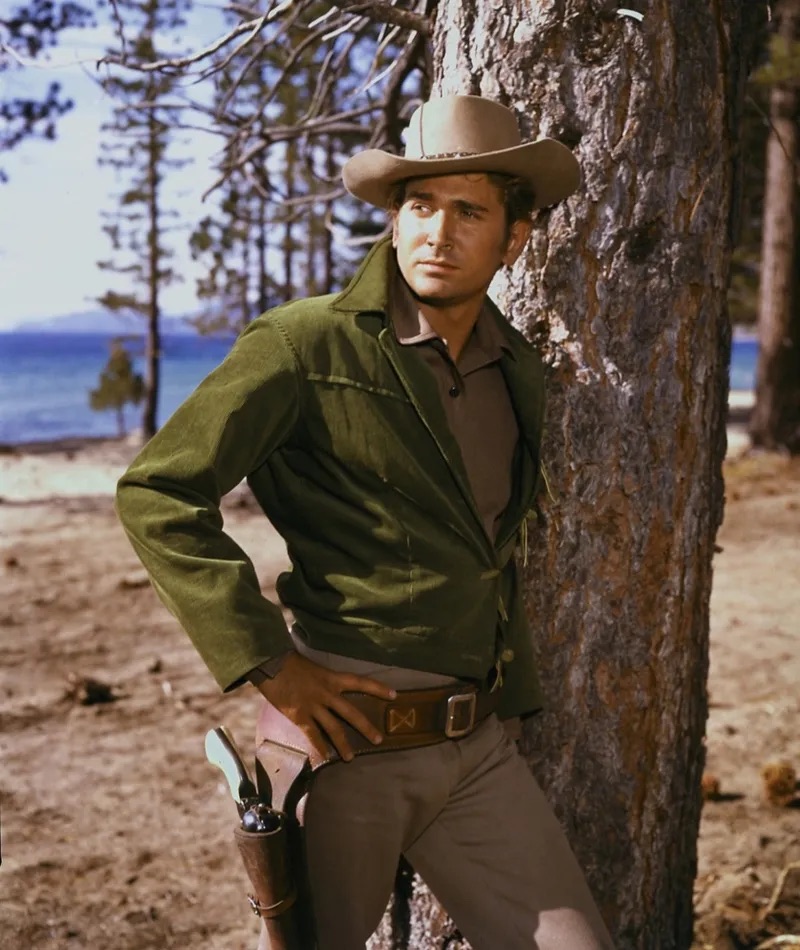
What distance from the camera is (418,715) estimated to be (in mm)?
2441

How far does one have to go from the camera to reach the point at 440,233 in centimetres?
246

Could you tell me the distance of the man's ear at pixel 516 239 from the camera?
2678 millimetres

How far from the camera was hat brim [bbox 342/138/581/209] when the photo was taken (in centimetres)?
247

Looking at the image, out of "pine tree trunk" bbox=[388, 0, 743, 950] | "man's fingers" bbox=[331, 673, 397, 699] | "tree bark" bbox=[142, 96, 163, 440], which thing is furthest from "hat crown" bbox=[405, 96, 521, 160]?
"tree bark" bbox=[142, 96, 163, 440]

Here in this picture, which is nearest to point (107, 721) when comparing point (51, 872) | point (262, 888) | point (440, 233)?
point (51, 872)

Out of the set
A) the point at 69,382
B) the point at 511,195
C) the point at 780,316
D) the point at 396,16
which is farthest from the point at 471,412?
the point at 69,382

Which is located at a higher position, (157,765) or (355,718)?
(355,718)

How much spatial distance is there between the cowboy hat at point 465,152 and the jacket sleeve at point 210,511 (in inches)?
22.4

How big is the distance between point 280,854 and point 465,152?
5.18 ft

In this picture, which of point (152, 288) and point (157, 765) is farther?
point (152, 288)

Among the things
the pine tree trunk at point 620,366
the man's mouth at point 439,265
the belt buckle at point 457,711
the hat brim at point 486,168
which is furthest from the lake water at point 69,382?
the belt buckle at point 457,711

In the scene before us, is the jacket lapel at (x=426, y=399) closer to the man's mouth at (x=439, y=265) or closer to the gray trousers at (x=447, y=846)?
the man's mouth at (x=439, y=265)

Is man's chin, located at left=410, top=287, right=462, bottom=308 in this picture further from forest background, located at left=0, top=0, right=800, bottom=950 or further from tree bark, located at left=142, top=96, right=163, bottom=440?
tree bark, located at left=142, top=96, right=163, bottom=440

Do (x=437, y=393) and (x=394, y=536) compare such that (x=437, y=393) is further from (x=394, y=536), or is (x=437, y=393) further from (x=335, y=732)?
(x=335, y=732)
